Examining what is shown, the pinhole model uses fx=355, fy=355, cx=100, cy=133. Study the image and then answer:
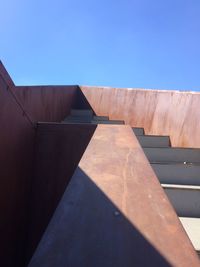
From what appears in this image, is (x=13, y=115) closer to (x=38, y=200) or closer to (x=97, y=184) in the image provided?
(x=38, y=200)

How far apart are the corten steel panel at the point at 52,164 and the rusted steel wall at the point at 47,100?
17 centimetres

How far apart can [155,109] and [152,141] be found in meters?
1.29

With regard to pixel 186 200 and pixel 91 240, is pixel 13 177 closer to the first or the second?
pixel 186 200

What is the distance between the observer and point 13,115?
5.50 feet

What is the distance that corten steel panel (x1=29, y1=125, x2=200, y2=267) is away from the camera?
0.68 meters

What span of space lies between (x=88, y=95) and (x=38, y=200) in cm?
357

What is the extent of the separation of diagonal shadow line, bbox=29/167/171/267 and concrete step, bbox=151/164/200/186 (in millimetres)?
1350

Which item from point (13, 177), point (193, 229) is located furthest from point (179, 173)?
point (13, 177)


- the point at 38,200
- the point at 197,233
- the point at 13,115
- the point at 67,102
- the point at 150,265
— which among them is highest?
the point at 67,102

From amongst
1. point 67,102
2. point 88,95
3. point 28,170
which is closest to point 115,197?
point 28,170

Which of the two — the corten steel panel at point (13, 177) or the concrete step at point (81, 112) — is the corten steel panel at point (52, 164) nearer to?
the corten steel panel at point (13, 177)

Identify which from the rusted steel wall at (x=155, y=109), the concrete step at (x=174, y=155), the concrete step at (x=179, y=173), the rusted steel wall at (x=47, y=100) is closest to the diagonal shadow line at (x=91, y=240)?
the rusted steel wall at (x=47, y=100)

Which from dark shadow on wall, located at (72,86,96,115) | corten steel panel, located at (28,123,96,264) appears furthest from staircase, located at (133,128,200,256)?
dark shadow on wall, located at (72,86,96,115)

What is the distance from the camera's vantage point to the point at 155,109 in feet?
14.1
